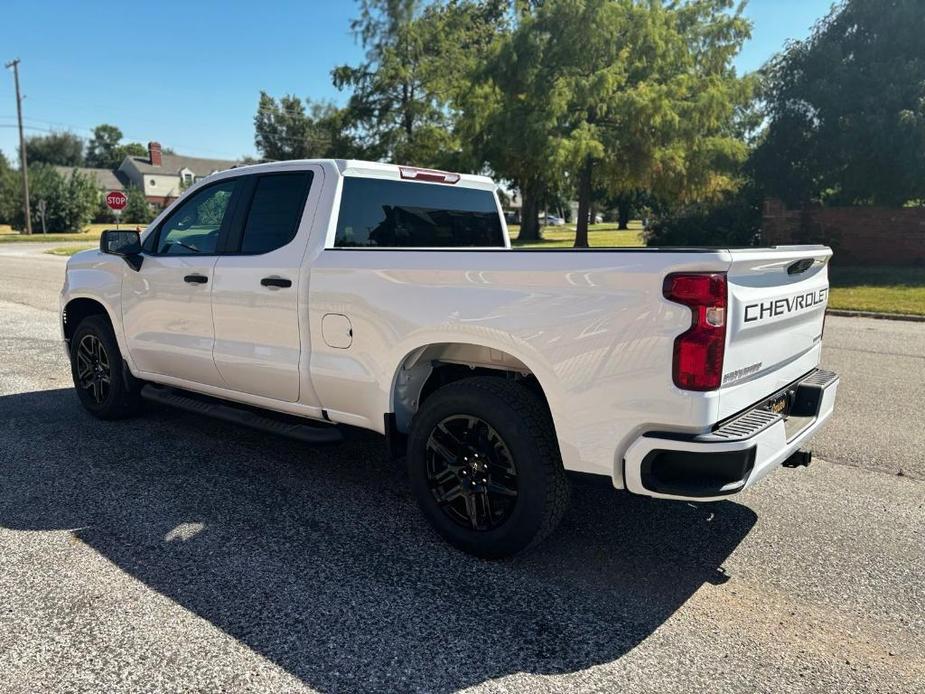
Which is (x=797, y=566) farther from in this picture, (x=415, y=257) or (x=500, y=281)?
(x=415, y=257)

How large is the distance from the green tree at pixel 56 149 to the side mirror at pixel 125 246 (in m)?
108

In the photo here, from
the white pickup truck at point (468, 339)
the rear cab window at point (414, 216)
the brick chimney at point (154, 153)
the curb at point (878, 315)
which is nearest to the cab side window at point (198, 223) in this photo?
the white pickup truck at point (468, 339)

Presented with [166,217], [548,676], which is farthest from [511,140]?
[548,676]

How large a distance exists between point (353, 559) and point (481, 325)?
4.34ft

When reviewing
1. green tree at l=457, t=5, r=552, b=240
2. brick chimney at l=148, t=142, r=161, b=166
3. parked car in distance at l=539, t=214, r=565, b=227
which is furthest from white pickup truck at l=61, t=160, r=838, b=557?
brick chimney at l=148, t=142, r=161, b=166

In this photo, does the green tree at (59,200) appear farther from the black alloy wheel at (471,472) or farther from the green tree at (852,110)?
the black alloy wheel at (471,472)

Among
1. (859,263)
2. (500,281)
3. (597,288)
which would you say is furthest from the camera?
(859,263)

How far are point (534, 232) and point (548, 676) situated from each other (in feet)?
117

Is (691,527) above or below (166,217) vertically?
below

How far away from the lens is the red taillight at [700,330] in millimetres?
2725

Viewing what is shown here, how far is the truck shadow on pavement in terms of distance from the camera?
2.79 metres

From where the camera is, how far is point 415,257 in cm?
355

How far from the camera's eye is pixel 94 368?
19.1 ft

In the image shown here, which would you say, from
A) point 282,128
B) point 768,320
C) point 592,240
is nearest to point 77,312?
point 768,320
